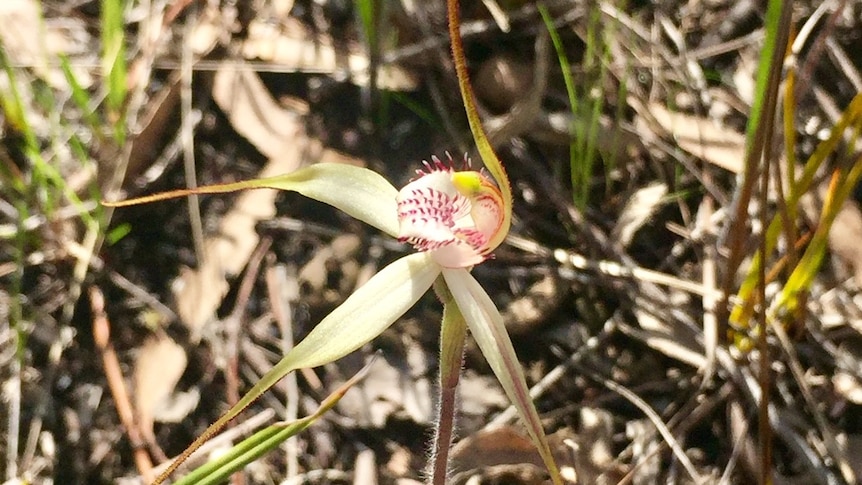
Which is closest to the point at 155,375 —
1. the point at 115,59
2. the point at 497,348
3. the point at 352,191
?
the point at 115,59

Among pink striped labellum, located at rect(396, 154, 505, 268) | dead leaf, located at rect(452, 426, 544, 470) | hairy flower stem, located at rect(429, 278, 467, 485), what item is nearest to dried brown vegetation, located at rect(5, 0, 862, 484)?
dead leaf, located at rect(452, 426, 544, 470)

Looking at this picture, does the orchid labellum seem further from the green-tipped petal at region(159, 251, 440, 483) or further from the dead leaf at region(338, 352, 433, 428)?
the dead leaf at region(338, 352, 433, 428)

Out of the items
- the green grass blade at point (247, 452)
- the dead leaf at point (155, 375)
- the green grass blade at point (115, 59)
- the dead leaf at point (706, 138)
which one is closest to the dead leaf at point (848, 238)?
the dead leaf at point (706, 138)

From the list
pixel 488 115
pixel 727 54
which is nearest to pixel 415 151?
pixel 488 115

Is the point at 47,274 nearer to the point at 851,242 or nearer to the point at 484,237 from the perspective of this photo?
the point at 484,237

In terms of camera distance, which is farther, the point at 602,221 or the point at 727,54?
the point at 727,54

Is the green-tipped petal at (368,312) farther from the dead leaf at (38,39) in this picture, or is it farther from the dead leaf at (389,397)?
the dead leaf at (38,39)

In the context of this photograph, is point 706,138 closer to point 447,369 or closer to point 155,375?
point 447,369
